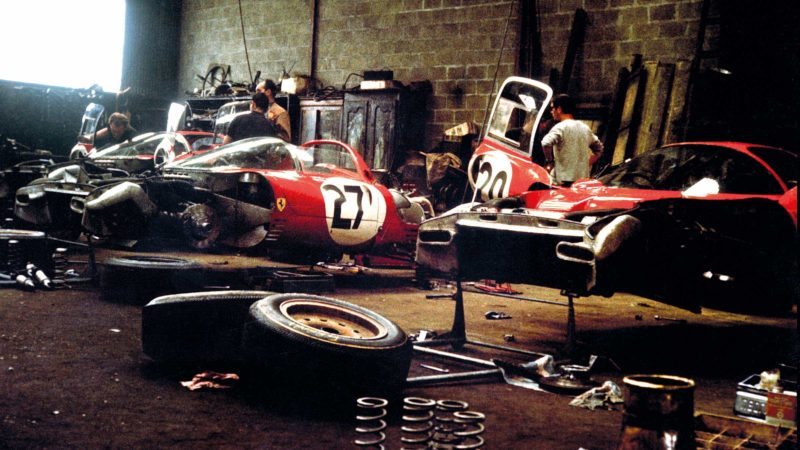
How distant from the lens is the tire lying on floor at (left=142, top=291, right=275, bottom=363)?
3.74 metres

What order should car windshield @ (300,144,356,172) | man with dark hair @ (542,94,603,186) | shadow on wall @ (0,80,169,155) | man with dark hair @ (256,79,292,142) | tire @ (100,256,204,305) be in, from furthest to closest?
shadow on wall @ (0,80,169,155) → car windshield @ (300,144,356,172) → man with dark hair @ (256,79,292,142) → man with dark hair @ (542,94,603,186) → tire @ (100,256,204,305)

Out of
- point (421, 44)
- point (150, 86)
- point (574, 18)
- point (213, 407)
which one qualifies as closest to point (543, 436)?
point (213, 407)

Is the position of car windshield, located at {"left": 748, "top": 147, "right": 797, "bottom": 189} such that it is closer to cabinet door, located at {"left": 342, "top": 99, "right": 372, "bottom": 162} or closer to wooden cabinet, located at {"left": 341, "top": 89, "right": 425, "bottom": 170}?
wooden cabinet, located at {"left": 341, "top": 89, "right": 425, "bottom": 170}

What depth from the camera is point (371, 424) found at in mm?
3088

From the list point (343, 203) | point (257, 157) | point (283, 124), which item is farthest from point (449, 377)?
point (283, 124)

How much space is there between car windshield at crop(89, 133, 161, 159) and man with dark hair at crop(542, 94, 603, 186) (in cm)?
572

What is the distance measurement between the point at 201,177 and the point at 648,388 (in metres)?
6.01

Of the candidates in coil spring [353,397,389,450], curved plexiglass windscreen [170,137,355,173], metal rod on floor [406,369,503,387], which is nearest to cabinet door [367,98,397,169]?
curved plexiglass windscreen [170,137,355,173]

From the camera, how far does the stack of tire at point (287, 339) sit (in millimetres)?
3248

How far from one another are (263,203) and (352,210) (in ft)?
2.88

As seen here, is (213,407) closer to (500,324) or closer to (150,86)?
(500,324)

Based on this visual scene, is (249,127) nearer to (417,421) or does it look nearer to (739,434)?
(417,421)

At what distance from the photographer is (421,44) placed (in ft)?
44.8

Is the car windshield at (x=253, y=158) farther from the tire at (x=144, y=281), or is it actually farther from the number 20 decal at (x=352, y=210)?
the tire at (x=144, y=281)
